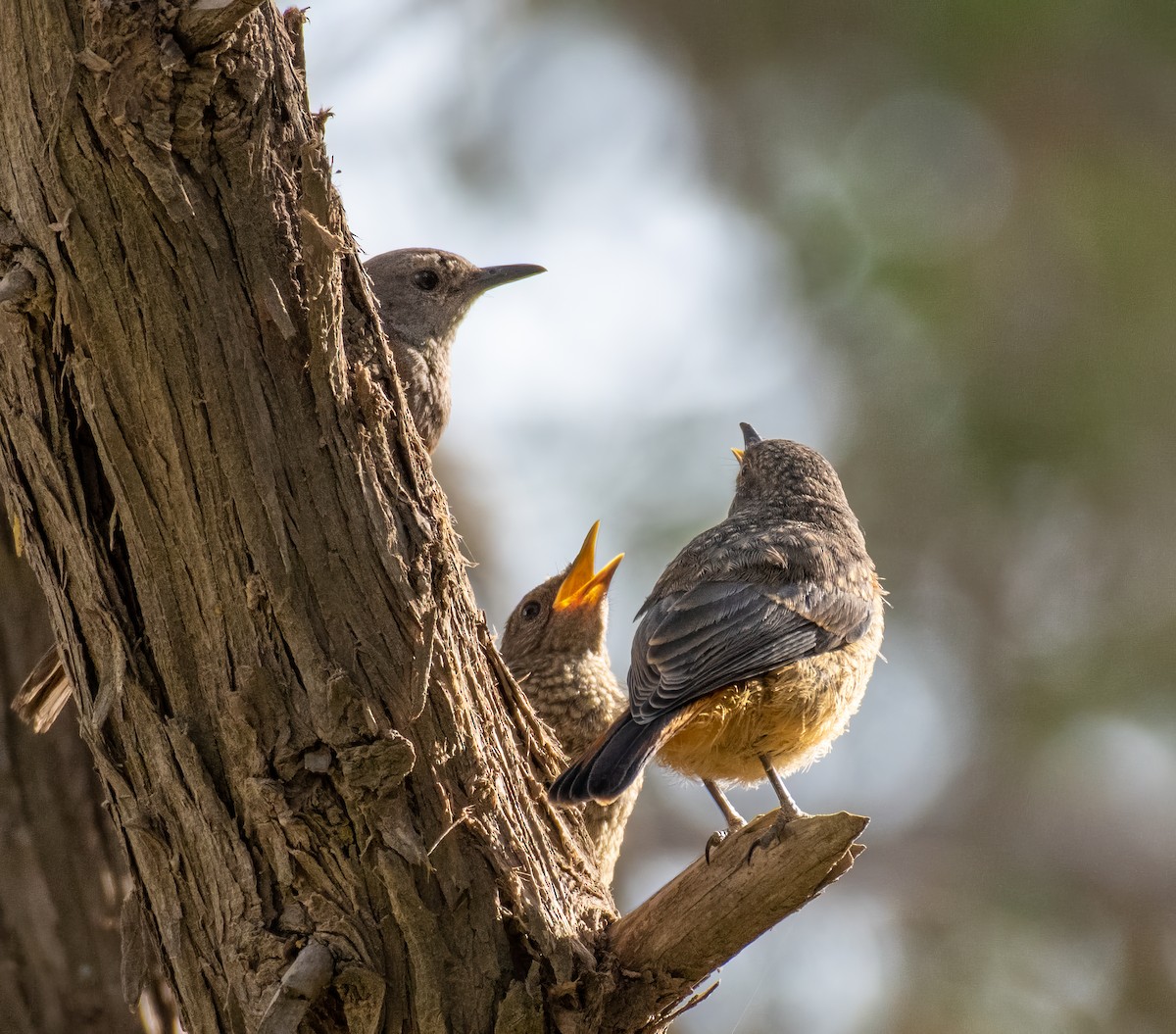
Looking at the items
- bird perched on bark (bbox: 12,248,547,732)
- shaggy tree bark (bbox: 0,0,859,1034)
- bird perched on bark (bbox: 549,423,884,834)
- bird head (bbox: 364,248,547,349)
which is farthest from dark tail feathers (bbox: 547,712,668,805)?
bird head (bbox: 364,248,547,349)

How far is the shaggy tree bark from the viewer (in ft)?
8.95

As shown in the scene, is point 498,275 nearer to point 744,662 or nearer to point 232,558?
point 744,662

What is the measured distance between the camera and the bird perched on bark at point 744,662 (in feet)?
11.7

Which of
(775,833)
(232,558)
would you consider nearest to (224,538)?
(232,558)

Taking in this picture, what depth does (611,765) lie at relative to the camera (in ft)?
10.8

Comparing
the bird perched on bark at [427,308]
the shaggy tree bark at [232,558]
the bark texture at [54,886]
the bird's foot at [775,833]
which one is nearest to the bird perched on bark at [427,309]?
the bird perched on bark at [427,308]

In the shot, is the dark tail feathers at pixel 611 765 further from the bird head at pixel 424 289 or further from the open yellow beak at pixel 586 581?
the bird head at pixel 424 289

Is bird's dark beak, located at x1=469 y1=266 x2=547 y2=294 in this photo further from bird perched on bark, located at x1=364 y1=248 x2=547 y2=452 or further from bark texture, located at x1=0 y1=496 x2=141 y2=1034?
bark texture, located at x1=0 y1=496 x2=141 y2=1034

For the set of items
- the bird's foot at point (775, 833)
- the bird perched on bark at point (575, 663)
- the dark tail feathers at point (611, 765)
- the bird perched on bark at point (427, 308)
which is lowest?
the bird's foot at point (775, 833)

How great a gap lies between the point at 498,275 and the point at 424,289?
0.37 m

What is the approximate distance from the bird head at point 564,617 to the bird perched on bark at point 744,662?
1.66ft

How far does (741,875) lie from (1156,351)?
6.41 metres

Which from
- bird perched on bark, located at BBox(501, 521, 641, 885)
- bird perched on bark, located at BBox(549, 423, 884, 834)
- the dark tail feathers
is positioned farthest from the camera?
bird perched on bark, located at BBox(501, 521, 641, 885)

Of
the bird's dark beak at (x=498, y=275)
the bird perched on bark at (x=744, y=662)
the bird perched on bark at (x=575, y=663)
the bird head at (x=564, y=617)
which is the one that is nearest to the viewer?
the bird perched on bark at (x=744, y=662)
